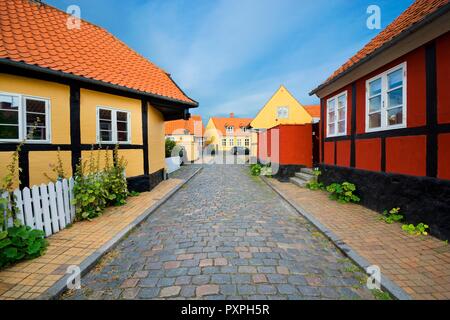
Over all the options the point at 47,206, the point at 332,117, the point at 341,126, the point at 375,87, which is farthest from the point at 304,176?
the point at 47,206

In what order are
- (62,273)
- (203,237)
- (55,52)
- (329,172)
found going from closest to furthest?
(62,273)
(203,237)
(55,52)
(329,172)

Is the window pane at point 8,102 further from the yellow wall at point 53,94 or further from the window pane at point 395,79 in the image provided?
the window pane at point 395,79

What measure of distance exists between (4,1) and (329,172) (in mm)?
11653

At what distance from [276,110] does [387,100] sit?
1042 inches

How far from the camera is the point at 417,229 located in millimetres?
4219

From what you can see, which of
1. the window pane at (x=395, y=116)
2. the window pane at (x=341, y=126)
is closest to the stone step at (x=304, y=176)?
the window pane at (x=341, y=126)

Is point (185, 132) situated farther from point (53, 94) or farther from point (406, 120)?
point (406, 120)

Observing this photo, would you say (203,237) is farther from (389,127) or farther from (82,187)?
(389,127)

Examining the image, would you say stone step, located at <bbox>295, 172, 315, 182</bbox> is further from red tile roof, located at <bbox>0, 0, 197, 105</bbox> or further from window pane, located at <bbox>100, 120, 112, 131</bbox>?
window pane, located at <bbox>100, 120, 112, 131</bbox>

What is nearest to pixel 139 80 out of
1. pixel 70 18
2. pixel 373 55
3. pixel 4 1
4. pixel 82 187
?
pixel 70 18

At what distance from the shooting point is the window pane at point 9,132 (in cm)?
494

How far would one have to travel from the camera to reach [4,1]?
6.85 metres
